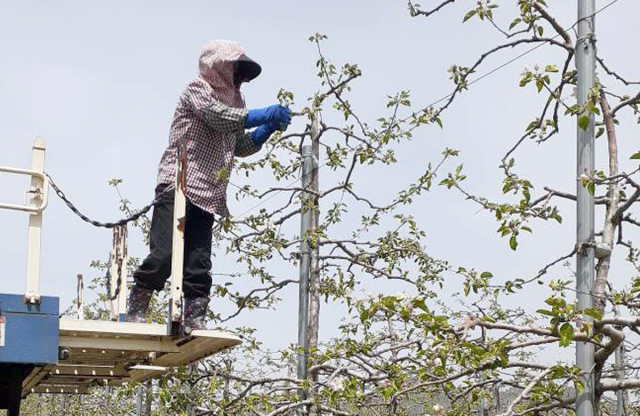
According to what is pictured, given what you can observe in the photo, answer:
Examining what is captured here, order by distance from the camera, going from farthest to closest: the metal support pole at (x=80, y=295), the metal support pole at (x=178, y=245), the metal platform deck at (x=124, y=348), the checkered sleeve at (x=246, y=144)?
the metal support pole at (x=80, y=295) < the checkered sleeve at (x=246, y=144) < the metal platform deck at (x=124, y=348) < the metal support pole at (x=178, y=245)

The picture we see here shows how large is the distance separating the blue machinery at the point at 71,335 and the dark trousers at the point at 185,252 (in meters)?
0.41

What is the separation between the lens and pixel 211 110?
6.48 metres

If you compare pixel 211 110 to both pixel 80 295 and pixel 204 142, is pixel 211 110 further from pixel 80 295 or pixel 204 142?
pixel 80 295

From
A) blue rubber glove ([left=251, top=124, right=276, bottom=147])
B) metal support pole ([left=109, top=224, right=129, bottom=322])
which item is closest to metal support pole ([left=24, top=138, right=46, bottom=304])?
metal support pole ([left=109, top=224, right=129, bottom=322])

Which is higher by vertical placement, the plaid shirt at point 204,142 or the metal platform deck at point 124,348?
the plaid shirt at point 204,142

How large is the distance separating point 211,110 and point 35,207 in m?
1.33

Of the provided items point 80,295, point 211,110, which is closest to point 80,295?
point 80,295

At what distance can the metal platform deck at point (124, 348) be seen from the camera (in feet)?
19.6

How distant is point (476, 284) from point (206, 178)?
1.80 metres

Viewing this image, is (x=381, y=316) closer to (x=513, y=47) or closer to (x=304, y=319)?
(x=304, y=319)

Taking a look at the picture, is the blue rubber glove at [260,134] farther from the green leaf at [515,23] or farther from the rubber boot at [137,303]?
the green leaf at [515,23]

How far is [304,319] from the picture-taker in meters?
9.05

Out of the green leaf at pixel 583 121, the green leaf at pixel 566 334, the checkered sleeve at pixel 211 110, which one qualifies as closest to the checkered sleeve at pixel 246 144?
the checkered sleeve at pixel 211 110

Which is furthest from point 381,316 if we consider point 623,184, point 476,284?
point 623,184
